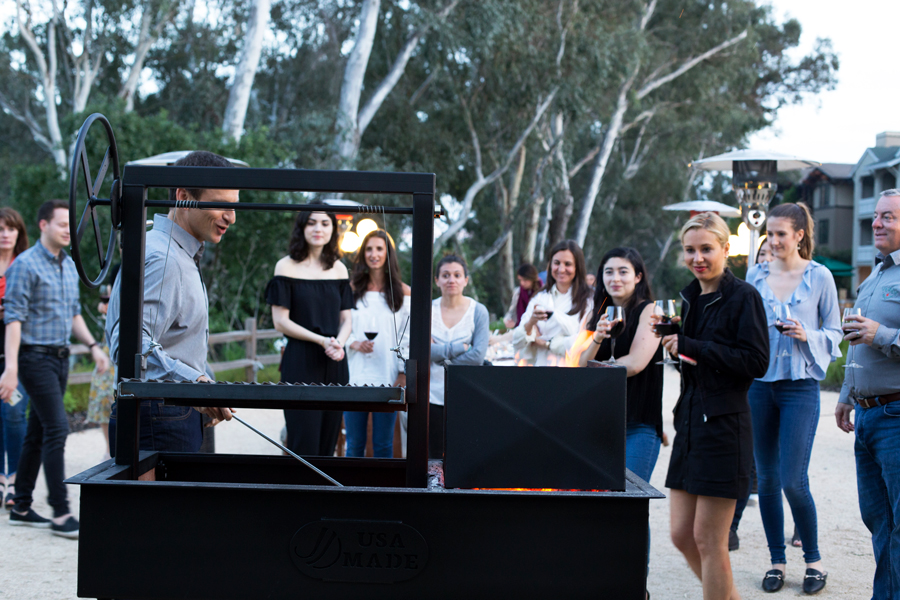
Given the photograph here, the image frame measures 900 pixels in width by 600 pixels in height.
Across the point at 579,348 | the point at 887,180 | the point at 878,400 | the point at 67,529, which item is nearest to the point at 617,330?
the point at 579,348

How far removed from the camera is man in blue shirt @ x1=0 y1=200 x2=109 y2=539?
4.44 metres

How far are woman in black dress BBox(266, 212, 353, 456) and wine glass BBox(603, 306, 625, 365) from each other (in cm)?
175

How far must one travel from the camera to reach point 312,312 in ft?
15.6

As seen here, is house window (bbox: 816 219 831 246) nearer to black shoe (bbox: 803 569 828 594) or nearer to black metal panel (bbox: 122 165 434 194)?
black shoe (bbox: 803 569 828 594)

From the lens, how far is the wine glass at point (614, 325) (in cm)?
350

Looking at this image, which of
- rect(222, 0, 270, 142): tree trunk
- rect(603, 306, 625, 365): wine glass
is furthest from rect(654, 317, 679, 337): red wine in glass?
rect(222, 0, 270, 142): tree trunk

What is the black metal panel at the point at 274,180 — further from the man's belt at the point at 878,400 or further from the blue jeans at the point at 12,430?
the blue jeans at the point at 12,430

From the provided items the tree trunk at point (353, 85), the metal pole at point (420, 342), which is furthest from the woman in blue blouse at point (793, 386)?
the tree trunk at point (353, 85)

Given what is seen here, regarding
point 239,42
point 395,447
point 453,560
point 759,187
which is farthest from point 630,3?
point 453,560

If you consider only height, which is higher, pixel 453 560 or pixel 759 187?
pixel 759 187

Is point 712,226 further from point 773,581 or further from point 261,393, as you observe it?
point 261,393

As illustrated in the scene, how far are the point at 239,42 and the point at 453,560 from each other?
21.7m

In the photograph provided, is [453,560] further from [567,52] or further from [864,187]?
[864,187]

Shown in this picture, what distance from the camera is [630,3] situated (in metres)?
22.6
